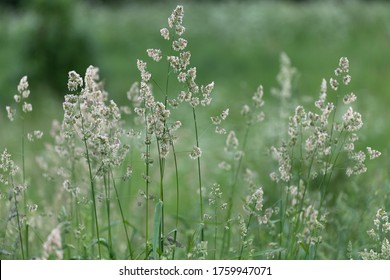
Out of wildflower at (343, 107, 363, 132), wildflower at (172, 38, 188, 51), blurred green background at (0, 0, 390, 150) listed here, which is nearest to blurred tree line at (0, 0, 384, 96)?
blurred green background at (0, 0, 390, 150)

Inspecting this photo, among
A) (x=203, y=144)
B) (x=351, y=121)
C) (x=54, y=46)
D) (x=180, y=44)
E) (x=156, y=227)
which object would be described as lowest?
(x=203, y=144)

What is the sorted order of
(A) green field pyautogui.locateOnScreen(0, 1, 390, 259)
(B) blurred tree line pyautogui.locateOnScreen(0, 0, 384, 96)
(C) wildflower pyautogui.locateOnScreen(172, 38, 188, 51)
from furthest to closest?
(B) blurred tree line pyautogui.locateOnScreen(0, 0, 384, 96)
(A) green field pyautogui.locateOnScreen(0, 1, 390, 259)
(C) wildflower pyautogui.locateOnScreen(172, 38, 188, 51)

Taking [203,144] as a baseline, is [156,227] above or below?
above

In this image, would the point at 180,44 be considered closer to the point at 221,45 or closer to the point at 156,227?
the point at 156,227

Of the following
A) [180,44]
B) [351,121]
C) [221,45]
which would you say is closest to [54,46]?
[221,45]

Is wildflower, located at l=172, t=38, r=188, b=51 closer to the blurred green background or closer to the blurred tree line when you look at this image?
the blurred green background

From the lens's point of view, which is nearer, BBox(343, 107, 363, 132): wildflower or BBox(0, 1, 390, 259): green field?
BBox(343, 107, 363, 132): wildflower

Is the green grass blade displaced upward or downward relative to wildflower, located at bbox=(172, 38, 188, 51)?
downward

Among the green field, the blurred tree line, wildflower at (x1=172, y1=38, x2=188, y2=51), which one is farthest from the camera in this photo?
the blurred tree line

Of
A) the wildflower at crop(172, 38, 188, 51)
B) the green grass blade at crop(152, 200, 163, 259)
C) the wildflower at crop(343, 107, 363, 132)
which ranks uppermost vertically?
the wildflower at crop(172, 38, 188, 51)
